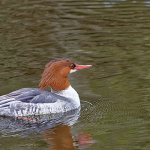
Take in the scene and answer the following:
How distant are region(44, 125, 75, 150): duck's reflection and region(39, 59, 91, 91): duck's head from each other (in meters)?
1.27

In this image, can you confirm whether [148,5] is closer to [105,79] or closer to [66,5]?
[66,5]

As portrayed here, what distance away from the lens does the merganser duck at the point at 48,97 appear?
1183cm

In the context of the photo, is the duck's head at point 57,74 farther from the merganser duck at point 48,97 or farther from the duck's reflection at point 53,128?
the duck's reflection at point 53,128

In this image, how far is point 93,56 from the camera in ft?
48.4

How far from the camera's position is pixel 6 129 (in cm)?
1113

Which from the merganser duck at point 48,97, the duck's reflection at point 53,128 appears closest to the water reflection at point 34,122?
the duck's reflection at point 53,128

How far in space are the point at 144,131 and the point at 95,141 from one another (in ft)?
2.57

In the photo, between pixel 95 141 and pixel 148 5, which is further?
pixel 148 5

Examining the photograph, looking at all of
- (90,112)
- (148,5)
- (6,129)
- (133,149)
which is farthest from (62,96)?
(148,5)

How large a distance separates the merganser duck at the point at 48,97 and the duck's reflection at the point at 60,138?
790 millimetres

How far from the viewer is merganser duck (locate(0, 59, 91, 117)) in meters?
11.8

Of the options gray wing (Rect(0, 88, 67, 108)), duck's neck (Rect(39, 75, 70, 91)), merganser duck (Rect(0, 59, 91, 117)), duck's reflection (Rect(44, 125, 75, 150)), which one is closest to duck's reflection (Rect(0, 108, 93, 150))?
duck's reflection (Rect(44, 125, 75, 150))

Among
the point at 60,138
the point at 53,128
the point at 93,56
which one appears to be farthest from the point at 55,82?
the point at 93,56

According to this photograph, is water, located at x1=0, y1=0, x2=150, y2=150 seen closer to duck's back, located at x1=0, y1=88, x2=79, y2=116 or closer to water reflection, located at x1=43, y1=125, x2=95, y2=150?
A: water reflection, located at x1=43, y1=125, x2=95, y2=150
